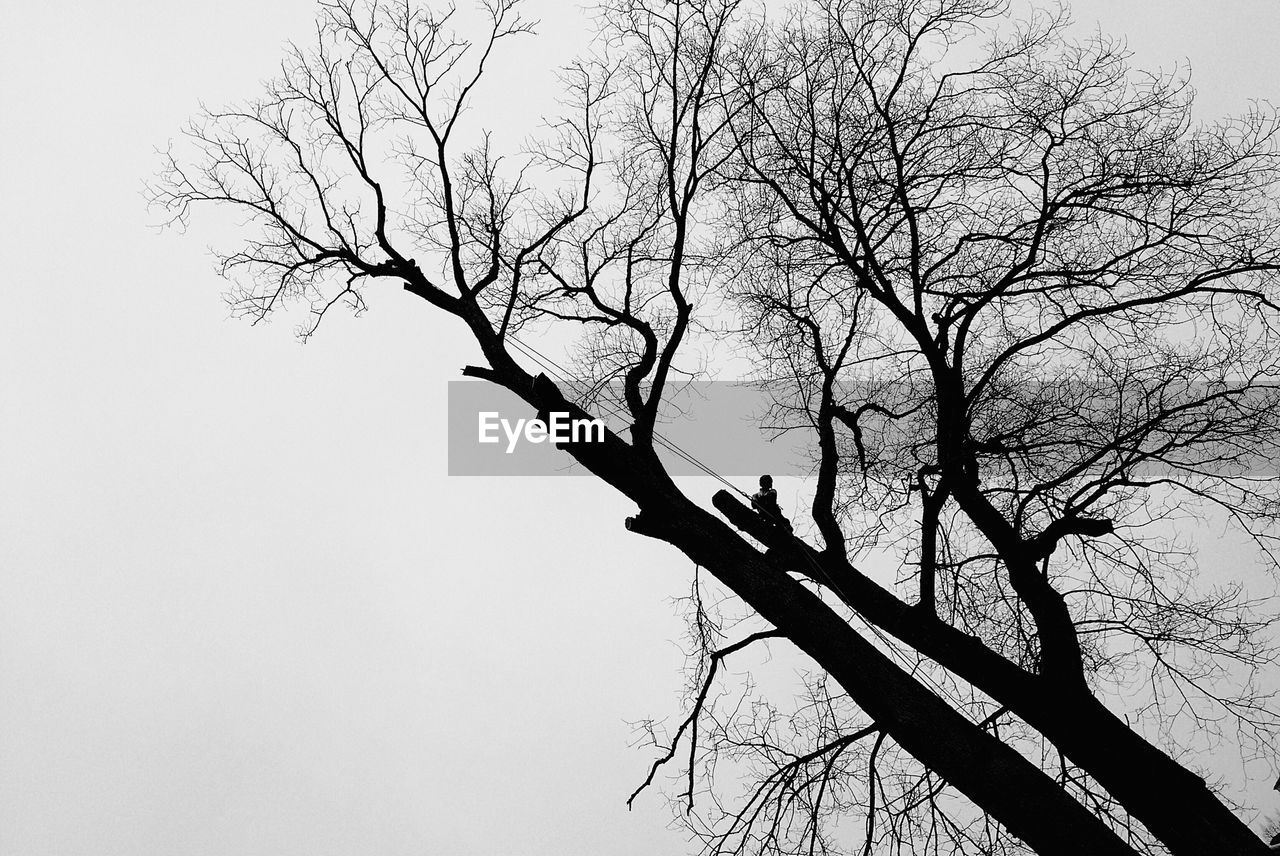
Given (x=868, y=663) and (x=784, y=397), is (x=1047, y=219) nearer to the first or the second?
(x=784, y=397)

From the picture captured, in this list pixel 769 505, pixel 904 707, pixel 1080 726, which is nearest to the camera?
pixel 904 707

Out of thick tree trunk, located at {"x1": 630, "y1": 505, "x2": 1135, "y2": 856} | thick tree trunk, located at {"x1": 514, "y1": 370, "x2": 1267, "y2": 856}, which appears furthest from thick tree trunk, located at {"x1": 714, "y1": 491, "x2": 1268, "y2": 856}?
thick tree trunk, located at {"x1": 630, "y1": 505, "x2": 1135, "y2": 856}

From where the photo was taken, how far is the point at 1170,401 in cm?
642

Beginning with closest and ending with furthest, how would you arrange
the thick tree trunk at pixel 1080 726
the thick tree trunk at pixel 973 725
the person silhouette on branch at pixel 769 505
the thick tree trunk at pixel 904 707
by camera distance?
the thick tree trunk at pixel 904 707
the thick tree trunk at pixel 973 725
the thick tree trunk at pixel 1080 726
the person silhouette on branch at pixel 769 505

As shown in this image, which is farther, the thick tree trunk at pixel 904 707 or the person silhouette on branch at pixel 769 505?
the person silhouette on branch at pixel 769 505

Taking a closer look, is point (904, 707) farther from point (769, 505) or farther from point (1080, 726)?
point (769, 505)

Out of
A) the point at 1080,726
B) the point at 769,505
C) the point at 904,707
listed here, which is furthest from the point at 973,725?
the point at 769,505

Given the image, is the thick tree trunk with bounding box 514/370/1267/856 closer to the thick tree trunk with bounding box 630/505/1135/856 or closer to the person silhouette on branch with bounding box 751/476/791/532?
the thick tree trunk with bounding box 630/505/1135/856

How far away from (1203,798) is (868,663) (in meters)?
1.97

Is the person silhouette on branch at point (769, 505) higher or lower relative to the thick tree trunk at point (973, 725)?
higher

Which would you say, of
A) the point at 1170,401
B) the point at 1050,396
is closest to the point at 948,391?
the point at 1050,396

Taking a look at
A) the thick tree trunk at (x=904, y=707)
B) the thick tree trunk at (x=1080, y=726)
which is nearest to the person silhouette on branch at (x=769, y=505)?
the thick tree trunk at (x=1080, y=726)

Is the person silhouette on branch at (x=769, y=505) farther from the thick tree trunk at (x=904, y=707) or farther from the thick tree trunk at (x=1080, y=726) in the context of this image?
the thick tree trunk at (x=904, y=707)

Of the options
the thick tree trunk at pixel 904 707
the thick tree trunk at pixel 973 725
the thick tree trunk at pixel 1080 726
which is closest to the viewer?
the thick tree trunk at pixel 904 707
